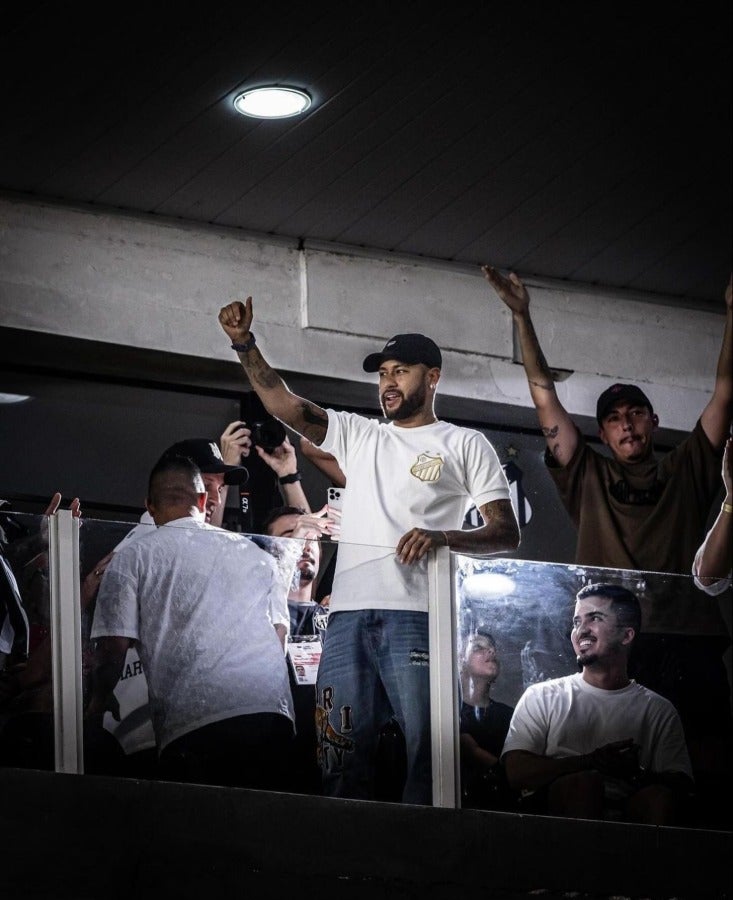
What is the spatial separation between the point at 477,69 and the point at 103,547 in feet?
10.3

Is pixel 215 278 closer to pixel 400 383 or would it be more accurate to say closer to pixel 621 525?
pixel 400 383

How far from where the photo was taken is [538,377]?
858 centimetres

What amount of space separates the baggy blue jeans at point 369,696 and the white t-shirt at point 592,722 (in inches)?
14.5

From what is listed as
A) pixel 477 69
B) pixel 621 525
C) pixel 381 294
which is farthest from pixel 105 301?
pixel 621 525

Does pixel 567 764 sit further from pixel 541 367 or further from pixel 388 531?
pixel 541 367

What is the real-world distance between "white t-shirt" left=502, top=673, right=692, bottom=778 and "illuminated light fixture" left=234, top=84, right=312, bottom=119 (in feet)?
10.0

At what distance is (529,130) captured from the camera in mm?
8523

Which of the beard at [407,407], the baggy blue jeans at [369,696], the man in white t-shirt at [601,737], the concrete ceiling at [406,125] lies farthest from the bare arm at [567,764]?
the concrete ceiling at [406,125]

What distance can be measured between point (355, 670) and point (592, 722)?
961 millimetres

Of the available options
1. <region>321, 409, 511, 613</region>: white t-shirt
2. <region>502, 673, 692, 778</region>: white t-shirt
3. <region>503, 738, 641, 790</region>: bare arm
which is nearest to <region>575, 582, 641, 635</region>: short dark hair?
<region>502, 673, 692, 778</region>: white t-shirt

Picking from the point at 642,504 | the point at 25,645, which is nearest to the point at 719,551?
the point at 642,504

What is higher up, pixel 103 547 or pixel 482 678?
pixel 103 547

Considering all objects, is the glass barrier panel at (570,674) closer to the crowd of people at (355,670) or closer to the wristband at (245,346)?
the crowd of people at (355,670)

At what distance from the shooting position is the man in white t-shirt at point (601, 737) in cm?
655
